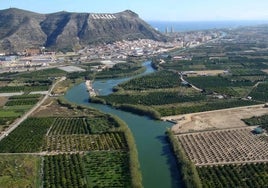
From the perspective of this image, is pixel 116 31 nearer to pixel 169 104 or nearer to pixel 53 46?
pixel 53 46

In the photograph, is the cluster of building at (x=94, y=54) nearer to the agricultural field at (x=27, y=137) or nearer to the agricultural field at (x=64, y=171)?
the agricultural field at (x=27, y=137)

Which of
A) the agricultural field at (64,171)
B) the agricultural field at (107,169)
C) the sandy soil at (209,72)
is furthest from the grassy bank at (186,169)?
the sandy soil at (209,72)

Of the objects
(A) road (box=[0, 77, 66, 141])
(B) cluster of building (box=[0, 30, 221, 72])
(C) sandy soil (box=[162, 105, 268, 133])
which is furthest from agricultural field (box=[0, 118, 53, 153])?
(B) cluster of building (box=[0, 30, 221, 72])

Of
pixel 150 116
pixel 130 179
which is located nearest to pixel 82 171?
pixel 130 179

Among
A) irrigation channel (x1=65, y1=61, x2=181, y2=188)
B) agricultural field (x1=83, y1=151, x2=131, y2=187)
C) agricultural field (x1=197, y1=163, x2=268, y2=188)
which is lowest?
irrigation channel (x1=65, y1=61, x2=181, y2=188)

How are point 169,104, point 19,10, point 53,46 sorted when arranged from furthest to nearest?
point 19,10 → point 53,46 → point 169,104

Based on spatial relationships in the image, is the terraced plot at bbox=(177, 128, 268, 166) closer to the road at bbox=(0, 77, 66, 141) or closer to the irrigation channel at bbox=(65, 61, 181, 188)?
the irrigation channel at bbox=(65, 61, 181, 188)
